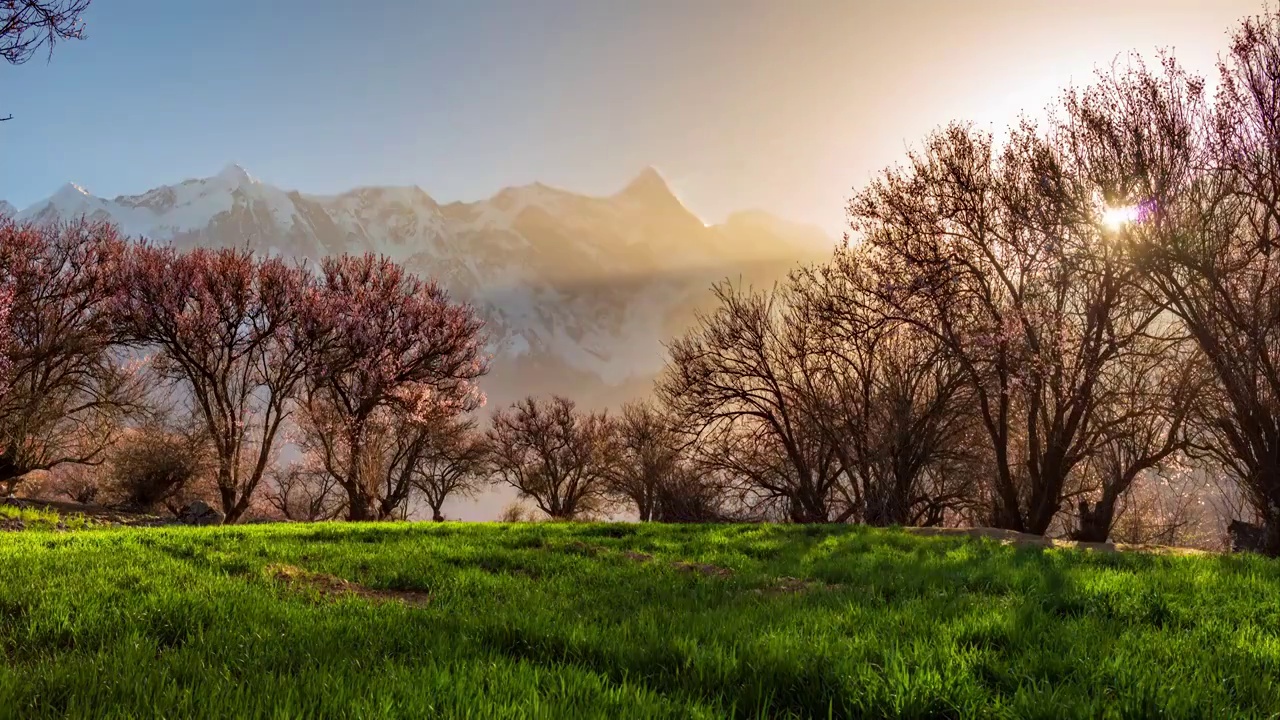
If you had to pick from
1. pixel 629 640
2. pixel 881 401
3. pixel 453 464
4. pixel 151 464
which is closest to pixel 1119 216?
pixel 881 401

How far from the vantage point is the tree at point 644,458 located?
29.3m

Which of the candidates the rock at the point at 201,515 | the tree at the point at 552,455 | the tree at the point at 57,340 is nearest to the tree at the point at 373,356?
the rock at the point at 201,515

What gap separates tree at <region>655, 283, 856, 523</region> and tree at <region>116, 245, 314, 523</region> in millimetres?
16137

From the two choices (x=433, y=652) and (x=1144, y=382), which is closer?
(x=433, y=652)

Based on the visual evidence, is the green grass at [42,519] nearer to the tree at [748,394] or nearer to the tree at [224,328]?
the tree at [224,328]

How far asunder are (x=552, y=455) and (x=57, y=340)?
32.7 metres

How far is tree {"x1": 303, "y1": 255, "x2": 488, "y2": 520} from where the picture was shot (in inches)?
976

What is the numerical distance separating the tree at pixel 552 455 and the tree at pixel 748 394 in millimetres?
23337

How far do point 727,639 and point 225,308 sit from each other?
25.0 m

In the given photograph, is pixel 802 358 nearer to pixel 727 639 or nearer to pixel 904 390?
pixel 904 390

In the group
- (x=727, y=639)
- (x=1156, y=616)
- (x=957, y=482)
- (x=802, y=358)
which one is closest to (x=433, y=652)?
(x=727, y=639)

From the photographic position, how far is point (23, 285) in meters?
21.0

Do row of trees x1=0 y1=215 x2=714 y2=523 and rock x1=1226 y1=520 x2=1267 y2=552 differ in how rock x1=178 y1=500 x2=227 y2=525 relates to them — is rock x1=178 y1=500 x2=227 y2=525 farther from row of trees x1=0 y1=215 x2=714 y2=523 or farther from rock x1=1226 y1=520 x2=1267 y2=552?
rock x1=1226 y1=520 x2=1267 y2=552

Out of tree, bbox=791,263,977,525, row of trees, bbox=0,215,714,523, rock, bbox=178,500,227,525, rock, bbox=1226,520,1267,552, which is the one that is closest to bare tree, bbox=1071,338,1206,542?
rock, bbox=1226,520,1267,552
